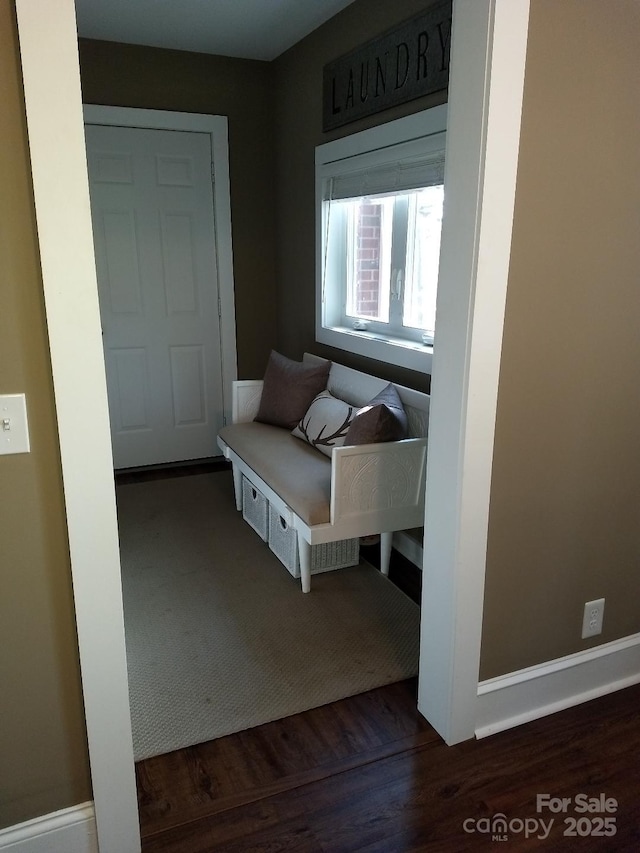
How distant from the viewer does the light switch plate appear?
1273mm

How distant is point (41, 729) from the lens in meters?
1.46

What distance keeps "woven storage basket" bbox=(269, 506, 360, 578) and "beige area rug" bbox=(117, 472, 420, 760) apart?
0.04 meters

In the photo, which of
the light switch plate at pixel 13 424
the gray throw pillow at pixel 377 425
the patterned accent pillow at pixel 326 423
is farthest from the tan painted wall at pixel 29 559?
the patterned accent pillow at pixel 326 423

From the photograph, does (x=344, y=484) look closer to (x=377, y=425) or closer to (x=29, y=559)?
(x=377, y=425)

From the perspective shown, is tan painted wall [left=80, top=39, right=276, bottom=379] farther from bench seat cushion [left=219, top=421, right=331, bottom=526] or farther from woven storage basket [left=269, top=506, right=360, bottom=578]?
woven storage basket [left=269, top=506, right=360, bottom=578]

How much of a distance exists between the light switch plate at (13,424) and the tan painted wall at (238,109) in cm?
310

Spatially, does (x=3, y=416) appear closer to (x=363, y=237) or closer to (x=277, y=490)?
(x=277, y=490)

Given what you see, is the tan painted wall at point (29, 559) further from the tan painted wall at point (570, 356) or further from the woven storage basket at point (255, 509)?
the woven storage basket at point (255, 509)

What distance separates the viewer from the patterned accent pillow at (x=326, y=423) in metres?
2.96

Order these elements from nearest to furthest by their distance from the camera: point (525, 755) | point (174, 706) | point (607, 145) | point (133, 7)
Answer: point (607, 145) < point (525, 755) < point (174, 706) < point (133, 7)

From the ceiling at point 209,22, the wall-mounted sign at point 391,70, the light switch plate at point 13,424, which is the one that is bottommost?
the light switch plate at point 13,424

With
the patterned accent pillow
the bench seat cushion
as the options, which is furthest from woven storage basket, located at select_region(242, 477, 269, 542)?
the patterned accent pillow

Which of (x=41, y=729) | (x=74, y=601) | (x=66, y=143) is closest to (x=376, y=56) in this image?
(x=66, y=143)

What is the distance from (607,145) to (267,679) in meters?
1.91
